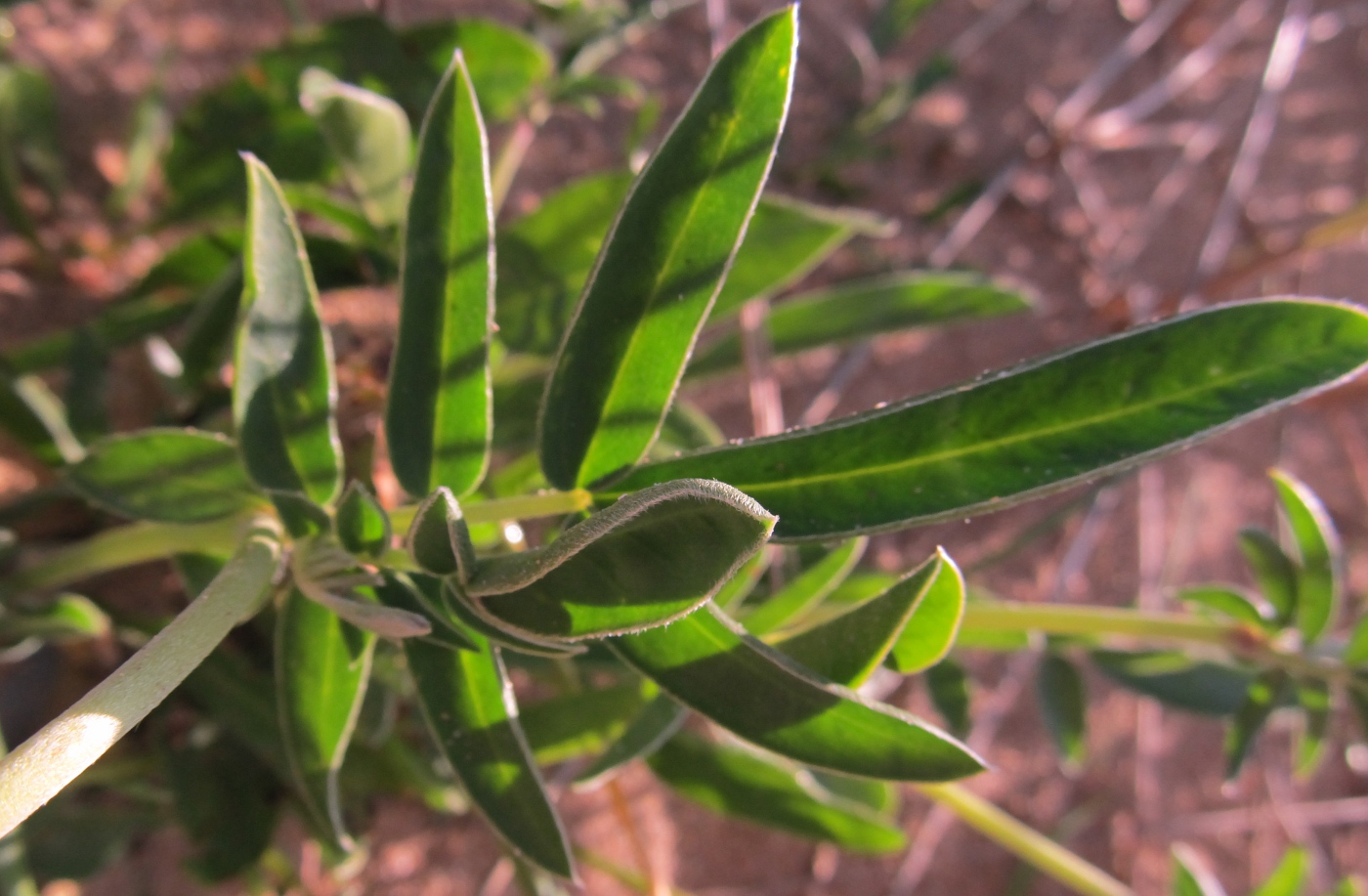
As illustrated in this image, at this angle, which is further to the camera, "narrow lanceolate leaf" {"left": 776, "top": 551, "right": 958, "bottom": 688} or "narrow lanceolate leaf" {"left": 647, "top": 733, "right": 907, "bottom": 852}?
"narrow lanceolate leaf" {"left": 647, "top": 733, "right": 907, "bottom": 852}

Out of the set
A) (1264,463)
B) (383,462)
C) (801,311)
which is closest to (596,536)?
(383,462)

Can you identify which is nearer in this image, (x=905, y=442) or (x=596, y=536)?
(x=596, y=536)

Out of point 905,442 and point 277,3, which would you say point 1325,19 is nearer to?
point 277,3

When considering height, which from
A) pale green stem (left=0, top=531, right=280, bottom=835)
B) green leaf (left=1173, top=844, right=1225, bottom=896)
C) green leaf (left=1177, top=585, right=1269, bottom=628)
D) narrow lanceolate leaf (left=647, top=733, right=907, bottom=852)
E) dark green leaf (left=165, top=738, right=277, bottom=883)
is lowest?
dark green leaf (left=165, top=738, right=277, bottom=883)

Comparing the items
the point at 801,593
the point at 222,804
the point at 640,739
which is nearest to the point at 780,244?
the point at 801,593

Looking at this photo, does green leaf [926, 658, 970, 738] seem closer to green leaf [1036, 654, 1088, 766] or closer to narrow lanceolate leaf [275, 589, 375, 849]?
green leaf [1036, 654, 1088, 766]

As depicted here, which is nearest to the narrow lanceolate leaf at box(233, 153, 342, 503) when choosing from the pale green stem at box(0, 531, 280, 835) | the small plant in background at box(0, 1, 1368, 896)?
the small plant in background at box(0, 1, 1368, 896)

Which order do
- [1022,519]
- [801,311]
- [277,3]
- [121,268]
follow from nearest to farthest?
[801,311] < [121,268] < [277,3] < [1022,519]
